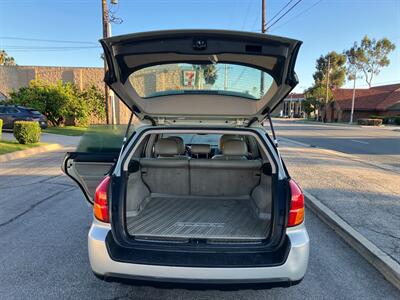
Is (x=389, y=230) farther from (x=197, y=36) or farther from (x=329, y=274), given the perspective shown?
(x=197, y=36)

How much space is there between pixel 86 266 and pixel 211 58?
252 cm

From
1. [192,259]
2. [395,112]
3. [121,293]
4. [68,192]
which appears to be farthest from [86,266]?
[395,112]

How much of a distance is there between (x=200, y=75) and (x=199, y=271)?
183cm

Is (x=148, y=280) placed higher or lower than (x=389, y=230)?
higher

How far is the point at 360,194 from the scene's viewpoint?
5355 millimetres

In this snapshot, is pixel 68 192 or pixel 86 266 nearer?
pixel 86 266

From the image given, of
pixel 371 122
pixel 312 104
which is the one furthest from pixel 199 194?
pixel 312 104

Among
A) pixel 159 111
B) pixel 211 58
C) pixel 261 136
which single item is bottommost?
pixel 261 136

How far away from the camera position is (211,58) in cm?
259

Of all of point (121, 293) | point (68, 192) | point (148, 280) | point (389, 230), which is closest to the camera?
point (148, 280)

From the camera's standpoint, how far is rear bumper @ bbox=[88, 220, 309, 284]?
2010mm

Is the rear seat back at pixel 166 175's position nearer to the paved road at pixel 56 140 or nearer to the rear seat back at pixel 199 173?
the rear seat back at pixel 199 173

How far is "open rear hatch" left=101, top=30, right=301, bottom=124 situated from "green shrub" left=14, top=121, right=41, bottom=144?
35.7 ft

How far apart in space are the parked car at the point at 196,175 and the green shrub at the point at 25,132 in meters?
9.65
